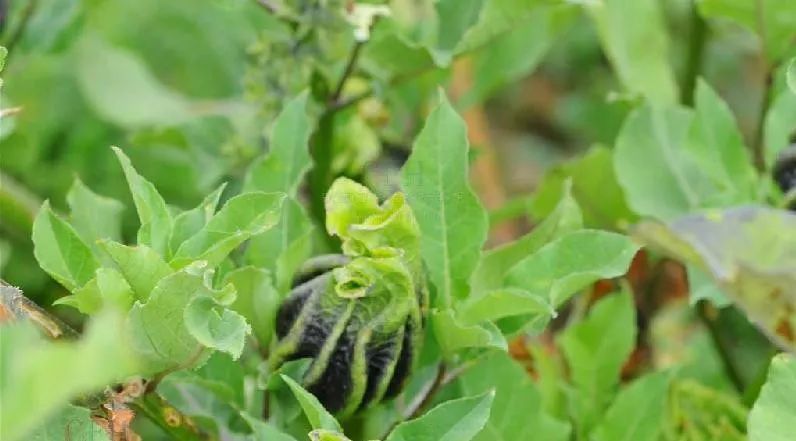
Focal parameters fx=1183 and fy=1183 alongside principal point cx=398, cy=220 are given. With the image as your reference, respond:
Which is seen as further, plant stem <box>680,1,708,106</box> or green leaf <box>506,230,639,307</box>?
plant stem <box>680,1,708,106</box>

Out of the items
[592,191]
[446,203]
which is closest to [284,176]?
[446,203]

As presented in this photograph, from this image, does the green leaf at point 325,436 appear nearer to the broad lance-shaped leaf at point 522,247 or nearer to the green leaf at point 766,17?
the broad lance-shaped leaf at point 522,247

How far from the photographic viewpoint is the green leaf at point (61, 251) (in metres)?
0.61

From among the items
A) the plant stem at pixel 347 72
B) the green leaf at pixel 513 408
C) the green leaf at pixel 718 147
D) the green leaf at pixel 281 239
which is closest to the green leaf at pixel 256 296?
the green leaf at pixel 281 239

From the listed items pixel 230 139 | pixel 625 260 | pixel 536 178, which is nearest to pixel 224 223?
pixel 625 260

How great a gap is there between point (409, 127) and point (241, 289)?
1.54ft

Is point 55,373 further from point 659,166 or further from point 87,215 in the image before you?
point 659,166

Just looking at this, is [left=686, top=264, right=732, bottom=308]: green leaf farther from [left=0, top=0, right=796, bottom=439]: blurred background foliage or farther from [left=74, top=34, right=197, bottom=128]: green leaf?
[left=74, top=34, right=197, bottom=128]: green leaf

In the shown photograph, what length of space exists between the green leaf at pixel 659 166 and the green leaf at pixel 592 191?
0.27ft

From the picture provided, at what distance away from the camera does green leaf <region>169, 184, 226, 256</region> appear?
24.5 inches

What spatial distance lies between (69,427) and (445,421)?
0.18 meters

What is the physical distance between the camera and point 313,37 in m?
Answer: 0.87

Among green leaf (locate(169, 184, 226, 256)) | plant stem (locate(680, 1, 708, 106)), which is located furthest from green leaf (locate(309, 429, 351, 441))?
plant stem (locate(680, 1, 708, 106))

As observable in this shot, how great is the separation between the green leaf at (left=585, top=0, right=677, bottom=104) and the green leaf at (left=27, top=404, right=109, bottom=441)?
0.59 m
